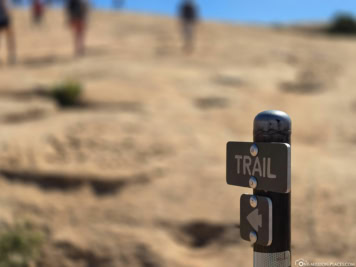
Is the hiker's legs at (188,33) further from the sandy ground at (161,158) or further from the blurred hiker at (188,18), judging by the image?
the sandy ground at (161,158)

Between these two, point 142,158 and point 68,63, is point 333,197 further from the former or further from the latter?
point 68,63

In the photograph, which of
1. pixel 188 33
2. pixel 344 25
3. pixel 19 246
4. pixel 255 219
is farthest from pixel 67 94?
pixel 344 25

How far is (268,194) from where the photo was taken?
7.32ft

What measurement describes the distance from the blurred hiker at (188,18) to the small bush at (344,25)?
13.9 m

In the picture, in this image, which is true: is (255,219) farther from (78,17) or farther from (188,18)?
(188,18)

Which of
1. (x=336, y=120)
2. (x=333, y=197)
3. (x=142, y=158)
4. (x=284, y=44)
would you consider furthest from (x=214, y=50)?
(x=333, y=197)

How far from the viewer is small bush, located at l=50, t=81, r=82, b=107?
7703mm

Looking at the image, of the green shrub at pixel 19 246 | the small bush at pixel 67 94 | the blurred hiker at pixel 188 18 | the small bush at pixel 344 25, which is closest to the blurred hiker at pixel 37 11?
the blurred hiker at pixel 188 18

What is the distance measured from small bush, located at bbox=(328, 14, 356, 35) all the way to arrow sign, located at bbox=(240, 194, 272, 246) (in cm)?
2427

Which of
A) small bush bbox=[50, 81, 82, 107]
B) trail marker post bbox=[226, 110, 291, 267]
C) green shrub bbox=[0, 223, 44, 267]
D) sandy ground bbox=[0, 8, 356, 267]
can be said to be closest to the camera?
trail marker post bbox=[226, 110, 291, 267]

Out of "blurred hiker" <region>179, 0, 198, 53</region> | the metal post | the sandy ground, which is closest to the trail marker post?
the metal post

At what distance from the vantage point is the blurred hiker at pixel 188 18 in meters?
13.2

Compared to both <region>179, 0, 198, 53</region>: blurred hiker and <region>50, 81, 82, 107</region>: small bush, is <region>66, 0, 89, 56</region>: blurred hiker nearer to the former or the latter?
<region>179, 0, 198, 53</region>: blurred hiker

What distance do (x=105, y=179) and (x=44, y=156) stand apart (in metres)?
0.83
